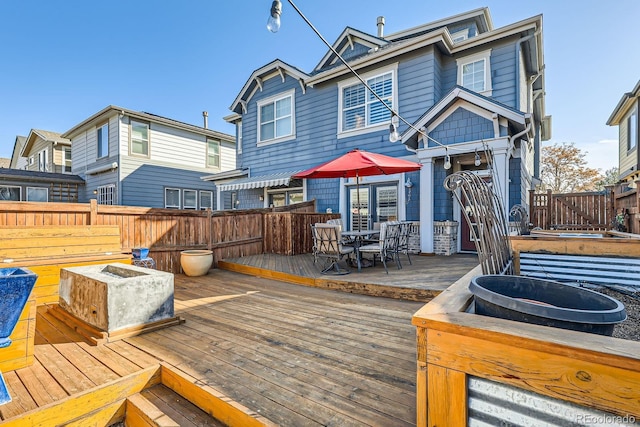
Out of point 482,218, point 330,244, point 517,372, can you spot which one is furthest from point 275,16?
point 330,244

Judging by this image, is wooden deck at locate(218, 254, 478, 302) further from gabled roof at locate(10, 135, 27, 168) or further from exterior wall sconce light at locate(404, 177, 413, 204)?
gabled roof at locate(10, 135, 27, 168)

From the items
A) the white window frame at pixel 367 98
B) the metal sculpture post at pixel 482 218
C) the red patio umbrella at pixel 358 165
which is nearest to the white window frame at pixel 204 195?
the white window frame at pixel 367 98

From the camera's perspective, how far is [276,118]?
10.7 m

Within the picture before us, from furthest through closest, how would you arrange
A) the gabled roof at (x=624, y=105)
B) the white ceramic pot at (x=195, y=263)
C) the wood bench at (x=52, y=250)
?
the gabled roof at (x=624, y=105) < the white ceramic pot at (x=195, y=263) < the wood bench at (x=52, y=250)

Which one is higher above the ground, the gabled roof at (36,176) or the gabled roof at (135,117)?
the gabled roof at (135,117)

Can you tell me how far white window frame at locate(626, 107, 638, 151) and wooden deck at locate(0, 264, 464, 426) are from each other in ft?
40.7

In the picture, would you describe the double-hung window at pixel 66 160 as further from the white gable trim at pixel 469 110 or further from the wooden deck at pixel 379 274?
the white gable trim at pixel 469 110

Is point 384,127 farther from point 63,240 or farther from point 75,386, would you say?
point 75,386

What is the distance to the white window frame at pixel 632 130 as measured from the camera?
10.1 m

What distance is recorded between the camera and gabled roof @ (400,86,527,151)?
18.3ft

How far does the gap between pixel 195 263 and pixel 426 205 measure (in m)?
5.30

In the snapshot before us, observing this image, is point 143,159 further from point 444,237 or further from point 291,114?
point 444,237

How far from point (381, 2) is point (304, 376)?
10.5 m

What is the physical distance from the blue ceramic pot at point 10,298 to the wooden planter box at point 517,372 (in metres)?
2.47
